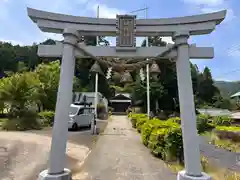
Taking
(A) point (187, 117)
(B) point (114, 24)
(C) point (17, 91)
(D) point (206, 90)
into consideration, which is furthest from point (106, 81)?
(D) point (206, 90)

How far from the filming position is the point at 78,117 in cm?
1625

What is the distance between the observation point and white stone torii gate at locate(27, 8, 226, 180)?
169 inches

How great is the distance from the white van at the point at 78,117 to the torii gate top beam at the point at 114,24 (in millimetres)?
11012

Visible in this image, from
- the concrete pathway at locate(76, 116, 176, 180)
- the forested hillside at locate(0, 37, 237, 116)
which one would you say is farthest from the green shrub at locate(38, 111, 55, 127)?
the concrete pathway at locate(76, 116, 176, 180)

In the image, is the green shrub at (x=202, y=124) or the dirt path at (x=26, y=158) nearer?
the dirt path at (x=26, y=158)

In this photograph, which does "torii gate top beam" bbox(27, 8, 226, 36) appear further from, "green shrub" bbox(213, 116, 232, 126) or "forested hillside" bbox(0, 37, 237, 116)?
"green shrub" bbox(213, 116, 232, 126)

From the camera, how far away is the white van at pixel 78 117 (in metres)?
15.6

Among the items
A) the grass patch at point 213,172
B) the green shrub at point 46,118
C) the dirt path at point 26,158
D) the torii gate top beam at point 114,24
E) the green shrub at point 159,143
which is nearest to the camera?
the torii gate top beam at point 114,24

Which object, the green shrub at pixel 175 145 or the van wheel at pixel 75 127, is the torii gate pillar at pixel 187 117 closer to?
the green shrub at pixel 175 145

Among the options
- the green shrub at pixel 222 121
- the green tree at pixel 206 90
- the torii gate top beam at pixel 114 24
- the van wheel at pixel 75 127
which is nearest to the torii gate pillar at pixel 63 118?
the torii gate top beam at pixel 114 24

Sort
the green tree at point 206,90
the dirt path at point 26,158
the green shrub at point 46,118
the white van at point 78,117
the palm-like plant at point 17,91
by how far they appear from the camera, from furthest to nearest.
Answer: the green tree at point 206,90 → the green shrub at point 46,118 → the white van at point 78,117 → the palm-like plant at point 17,91 → the dirt path at point 26,158

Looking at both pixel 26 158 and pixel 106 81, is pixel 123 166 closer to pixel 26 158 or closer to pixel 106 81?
pixel 26 158

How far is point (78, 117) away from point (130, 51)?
40.7ft

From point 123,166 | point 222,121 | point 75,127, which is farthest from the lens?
point 222,121
